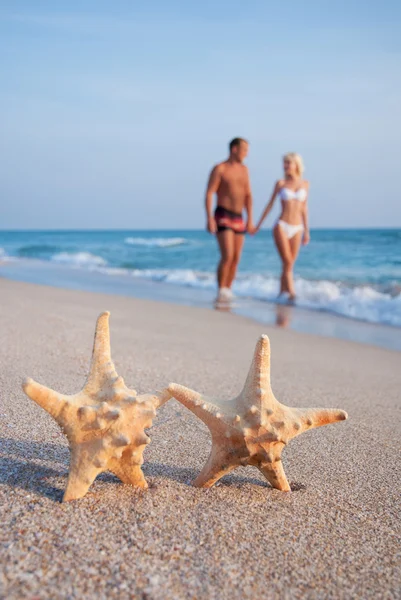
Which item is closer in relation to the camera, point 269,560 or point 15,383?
point 269,560

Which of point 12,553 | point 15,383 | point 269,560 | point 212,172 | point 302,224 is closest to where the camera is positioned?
point 12,553

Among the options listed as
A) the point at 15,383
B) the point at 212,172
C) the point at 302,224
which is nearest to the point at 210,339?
the point at 15,383

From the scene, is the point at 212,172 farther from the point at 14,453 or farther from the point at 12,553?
the point at 12,553

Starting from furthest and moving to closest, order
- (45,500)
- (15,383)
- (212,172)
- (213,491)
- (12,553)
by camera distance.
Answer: (212,172)
(15,383)
(213,491)
(45,500)
(12,553)

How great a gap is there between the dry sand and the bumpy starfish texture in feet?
0.31

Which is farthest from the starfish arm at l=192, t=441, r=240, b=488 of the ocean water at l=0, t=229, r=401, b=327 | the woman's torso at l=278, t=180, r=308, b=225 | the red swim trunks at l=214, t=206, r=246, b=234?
the woman's torso at l=278, t=180, r=308, b=225

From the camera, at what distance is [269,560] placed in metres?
1.55

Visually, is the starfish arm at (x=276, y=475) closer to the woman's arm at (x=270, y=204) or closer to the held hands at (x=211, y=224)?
the held hands at (x=211, y=224)

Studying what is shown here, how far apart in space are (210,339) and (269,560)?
11.8 feet

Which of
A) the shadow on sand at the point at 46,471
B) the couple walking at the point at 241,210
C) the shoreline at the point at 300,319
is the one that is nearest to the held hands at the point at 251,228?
the couple walking at the point at 241,210

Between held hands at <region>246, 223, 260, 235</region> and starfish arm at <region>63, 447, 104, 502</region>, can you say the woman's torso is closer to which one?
held hands at <region>246, 223, 260, 235</region>

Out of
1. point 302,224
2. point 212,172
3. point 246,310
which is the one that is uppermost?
point 212,172

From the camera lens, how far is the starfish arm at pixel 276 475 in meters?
1.95

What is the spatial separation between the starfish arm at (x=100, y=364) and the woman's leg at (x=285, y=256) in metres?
7.42
